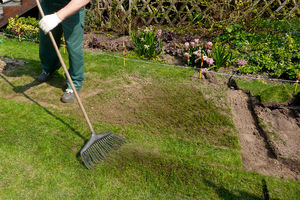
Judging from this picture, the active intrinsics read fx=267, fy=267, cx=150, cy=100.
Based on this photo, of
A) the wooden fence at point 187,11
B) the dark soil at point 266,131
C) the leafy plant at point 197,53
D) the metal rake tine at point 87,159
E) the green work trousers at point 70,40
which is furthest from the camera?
the wooden fence at point 187,11

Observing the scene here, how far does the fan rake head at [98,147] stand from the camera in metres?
2.96

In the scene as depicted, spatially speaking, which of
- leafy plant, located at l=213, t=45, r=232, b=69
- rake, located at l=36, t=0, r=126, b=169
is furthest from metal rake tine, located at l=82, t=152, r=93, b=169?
leafy plant, located at l=213, t=45, r=232, b=69

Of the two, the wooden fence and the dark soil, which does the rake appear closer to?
the dark soil

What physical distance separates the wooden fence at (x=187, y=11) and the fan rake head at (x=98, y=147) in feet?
12.7

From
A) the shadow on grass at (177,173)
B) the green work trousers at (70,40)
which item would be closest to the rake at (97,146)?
the shadow on grass at (177,173)

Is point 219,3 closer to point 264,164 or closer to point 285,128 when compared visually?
point 285,128

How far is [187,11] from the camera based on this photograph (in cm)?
698

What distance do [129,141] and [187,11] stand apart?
4779 millimetres

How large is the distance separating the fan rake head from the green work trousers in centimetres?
132

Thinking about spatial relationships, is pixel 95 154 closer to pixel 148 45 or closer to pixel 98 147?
pixel 98 147

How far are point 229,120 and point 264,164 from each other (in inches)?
33.3

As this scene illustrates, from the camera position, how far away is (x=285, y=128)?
11.8 feet

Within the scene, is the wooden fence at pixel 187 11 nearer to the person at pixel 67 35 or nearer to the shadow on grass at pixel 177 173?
the person at pixel 67 35

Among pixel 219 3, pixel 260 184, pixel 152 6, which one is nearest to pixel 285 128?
pixel 260 184
